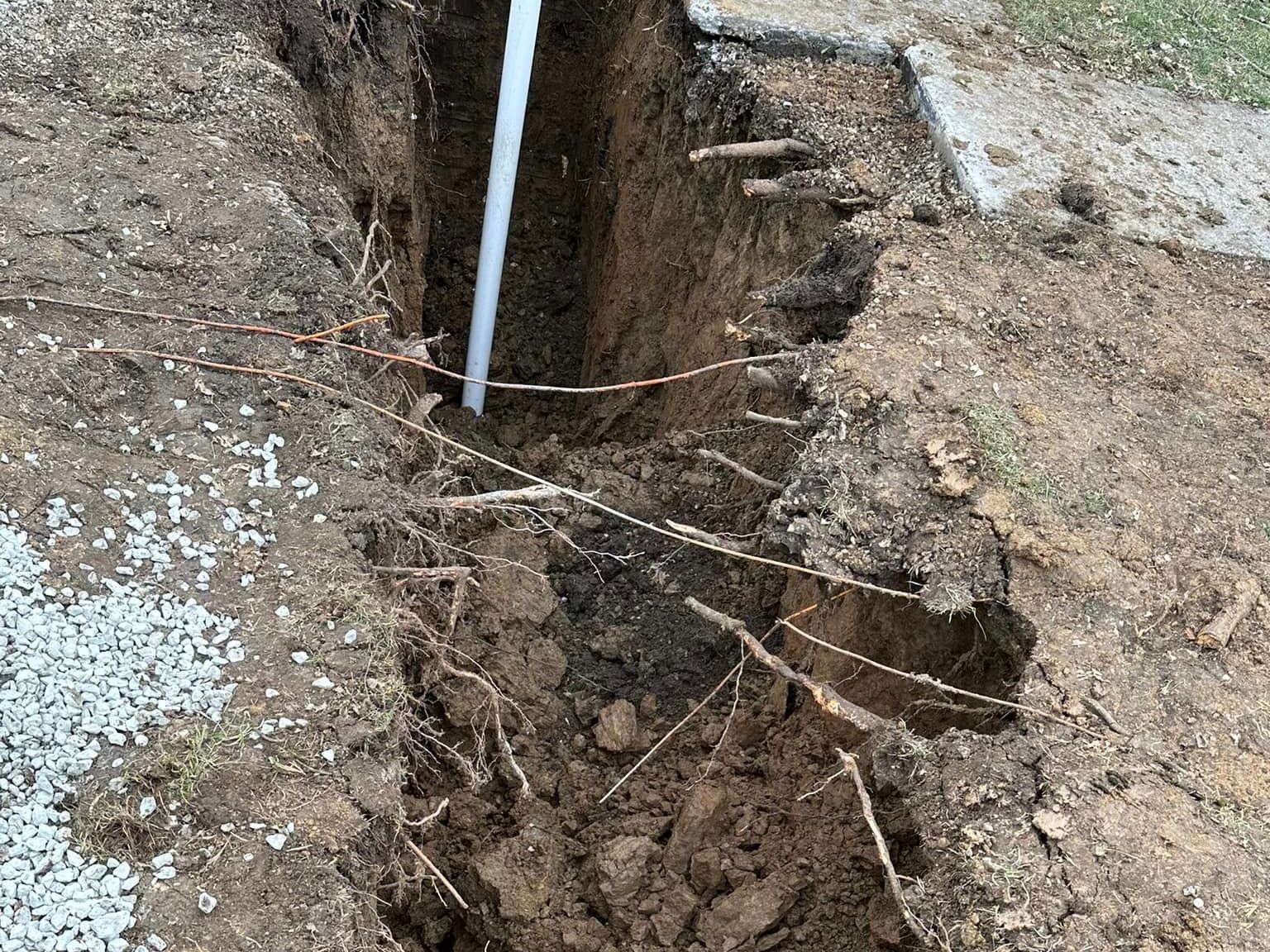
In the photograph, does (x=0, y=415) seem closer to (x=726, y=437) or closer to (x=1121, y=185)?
(x=726, y=437)

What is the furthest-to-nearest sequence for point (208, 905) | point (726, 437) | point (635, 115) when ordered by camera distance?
point (635, 115)
point (726, 437)
point (208, 905)

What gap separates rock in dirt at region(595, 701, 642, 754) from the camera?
3.24 m

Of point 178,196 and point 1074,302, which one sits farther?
point 1074,302

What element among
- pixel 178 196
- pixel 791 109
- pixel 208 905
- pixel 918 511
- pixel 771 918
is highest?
pixel 791 109

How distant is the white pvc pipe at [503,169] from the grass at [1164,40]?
2386 millimetres

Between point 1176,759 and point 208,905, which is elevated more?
point 1176,759

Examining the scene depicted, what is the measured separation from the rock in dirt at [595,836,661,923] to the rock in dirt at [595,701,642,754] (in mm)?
349

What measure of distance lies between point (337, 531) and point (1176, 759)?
2140mm

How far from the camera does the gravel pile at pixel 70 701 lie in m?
2.01

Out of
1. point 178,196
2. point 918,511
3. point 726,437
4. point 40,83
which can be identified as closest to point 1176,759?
point 918,511

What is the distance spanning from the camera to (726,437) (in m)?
4.05

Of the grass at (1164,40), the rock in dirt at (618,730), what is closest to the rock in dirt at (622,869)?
the rock in dirt at (618,730)

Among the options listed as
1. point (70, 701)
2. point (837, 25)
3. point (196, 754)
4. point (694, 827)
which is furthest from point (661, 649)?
point (837, 25)

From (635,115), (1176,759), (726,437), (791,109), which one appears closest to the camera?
(1176,759)
